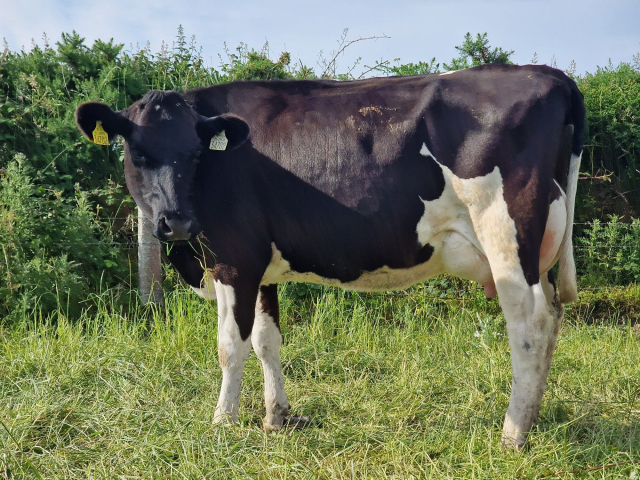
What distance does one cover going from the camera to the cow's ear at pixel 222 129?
12.5 ft

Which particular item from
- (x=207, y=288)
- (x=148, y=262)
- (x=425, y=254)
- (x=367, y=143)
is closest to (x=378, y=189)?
(x=367, y=143)

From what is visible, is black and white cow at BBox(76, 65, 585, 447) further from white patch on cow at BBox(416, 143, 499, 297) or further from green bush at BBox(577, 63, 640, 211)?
green bush at BBox(577, 63, 640, 211)

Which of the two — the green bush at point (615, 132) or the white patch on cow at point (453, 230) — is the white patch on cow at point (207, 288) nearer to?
the white patch on cow at point (453, 230)

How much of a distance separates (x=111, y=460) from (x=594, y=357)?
3789mm

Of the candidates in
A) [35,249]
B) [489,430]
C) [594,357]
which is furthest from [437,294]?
[35,249]

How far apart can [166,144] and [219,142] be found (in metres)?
0.32

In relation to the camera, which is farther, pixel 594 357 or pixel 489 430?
pixel 594 357

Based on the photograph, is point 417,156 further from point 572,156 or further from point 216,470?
point 216,470

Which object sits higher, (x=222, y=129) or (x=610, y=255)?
(x=222, y=129)

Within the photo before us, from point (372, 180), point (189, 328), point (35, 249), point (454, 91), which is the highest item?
point (454, 91)

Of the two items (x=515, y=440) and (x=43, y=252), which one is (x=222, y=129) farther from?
(x=43, y=252)

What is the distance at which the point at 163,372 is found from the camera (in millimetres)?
4539

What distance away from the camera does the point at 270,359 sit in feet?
14.1

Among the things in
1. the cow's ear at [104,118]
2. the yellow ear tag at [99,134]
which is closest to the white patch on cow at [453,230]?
the cow's ear at [104,118]
